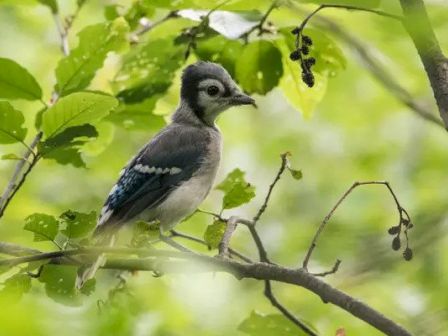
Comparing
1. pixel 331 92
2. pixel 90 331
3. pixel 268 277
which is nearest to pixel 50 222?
pixel 268 277

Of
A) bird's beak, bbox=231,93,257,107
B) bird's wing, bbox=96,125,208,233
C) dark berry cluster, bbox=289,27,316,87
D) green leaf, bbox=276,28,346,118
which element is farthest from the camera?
bird's beak, bbox=231,93,257,107

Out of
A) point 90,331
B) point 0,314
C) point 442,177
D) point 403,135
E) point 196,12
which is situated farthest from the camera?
point 403,135

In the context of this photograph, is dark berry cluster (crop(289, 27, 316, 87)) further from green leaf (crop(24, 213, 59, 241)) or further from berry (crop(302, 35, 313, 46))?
green leaf (crop(24, 213, 59, 241))

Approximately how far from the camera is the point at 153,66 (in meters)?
3.31

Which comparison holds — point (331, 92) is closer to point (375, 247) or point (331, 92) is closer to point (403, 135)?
point (403, 135)

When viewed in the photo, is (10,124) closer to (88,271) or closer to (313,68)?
(88,271)

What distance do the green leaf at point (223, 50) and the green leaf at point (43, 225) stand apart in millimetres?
1105

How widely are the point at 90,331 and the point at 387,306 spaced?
352 centimetres

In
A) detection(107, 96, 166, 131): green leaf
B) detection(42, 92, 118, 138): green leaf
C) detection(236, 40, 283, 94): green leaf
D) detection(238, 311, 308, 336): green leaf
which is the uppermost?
detection(42, 92, 118, 138): green leaf

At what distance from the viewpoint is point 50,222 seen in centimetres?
249

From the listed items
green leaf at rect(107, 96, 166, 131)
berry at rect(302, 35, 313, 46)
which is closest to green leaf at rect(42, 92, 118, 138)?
berry at rect(302, 35, 313, 46)

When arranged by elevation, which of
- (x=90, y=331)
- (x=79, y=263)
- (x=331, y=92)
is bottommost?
(x=331, y=92)

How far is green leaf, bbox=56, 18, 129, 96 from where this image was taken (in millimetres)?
2824

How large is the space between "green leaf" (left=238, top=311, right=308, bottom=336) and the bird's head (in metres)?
1.78
